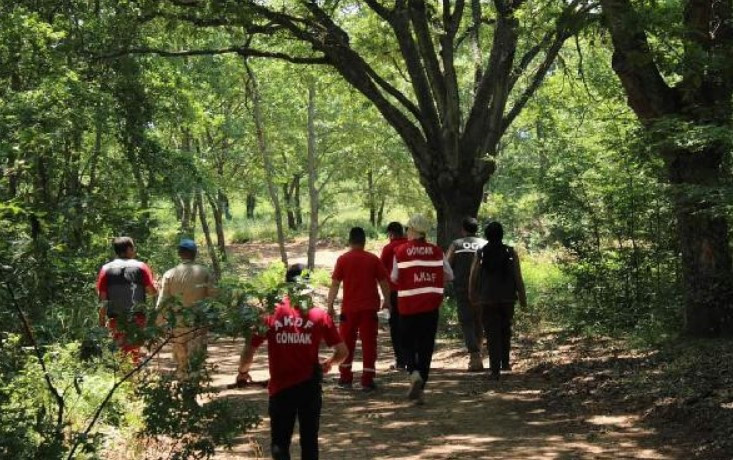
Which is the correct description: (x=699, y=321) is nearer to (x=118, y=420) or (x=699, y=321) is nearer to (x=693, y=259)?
(x=693, y=259)

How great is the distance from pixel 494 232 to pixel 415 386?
2235 millimetres

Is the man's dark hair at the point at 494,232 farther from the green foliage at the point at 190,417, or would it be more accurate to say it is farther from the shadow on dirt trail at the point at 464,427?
the green foliage at the point at 190,417

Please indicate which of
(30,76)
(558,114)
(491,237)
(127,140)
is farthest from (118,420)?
(558,114)

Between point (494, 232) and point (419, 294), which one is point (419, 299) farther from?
point (494, 232)

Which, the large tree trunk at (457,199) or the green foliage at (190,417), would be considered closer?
the green foliage at (190,417)

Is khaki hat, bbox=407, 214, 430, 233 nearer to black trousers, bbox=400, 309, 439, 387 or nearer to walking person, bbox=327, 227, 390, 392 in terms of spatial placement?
walking person, bbox=327, 227, 390, 392

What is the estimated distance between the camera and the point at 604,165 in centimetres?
1366

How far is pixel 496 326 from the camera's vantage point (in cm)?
1039

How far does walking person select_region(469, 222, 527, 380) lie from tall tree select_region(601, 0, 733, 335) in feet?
6.91

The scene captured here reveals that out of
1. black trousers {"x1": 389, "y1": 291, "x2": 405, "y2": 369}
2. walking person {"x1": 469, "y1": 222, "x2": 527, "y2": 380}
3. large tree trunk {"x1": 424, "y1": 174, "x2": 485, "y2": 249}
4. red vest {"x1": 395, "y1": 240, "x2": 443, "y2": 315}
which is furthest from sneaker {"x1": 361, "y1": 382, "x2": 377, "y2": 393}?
large tree trunk {"x1": 424, "y1": 174, "x2": 485, "y2": 249}

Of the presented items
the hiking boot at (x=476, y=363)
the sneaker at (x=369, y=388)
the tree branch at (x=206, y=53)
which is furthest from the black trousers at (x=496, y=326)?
the tree branch at (x=206, y=53)

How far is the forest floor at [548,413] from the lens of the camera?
7.22 m

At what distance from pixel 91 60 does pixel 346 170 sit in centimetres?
2236

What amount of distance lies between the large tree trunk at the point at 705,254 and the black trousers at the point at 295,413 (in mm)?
6020
